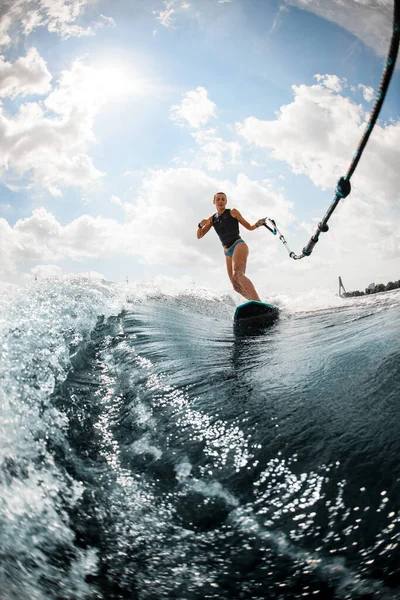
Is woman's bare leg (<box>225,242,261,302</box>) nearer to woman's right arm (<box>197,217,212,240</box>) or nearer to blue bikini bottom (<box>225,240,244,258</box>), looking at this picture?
blue bikini bottom (<box>225,240,244,258</box>)

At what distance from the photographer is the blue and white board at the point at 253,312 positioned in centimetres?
729

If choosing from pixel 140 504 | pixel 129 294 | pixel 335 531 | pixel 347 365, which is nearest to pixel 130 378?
pixel 140 504

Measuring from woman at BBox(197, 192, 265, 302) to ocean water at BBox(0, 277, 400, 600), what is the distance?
480cm

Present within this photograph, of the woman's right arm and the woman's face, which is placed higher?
the woman's face

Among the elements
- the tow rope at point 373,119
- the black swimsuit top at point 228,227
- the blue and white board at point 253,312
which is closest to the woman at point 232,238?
the black swimsuit top at point 228,227

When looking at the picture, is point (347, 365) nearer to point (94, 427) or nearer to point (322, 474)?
point (322, 474)

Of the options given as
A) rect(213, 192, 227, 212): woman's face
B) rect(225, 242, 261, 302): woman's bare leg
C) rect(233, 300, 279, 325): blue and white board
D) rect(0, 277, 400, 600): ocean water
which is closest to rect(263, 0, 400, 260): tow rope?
rect(0, 277, 400, 600): ocean water

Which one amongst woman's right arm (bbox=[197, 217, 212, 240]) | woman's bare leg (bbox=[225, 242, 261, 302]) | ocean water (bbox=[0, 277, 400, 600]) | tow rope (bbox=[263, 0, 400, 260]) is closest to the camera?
ocean water (bbox=[0, 277, 400, 600])

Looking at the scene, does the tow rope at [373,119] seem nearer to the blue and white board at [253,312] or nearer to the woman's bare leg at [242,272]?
the blue and white board at [253,312]

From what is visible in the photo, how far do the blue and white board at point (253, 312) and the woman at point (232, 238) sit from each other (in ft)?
1.86

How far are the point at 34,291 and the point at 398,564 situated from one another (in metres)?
6.64

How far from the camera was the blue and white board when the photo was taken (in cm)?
729

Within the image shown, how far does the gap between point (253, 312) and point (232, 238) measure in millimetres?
2089

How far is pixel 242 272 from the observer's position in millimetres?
8352
